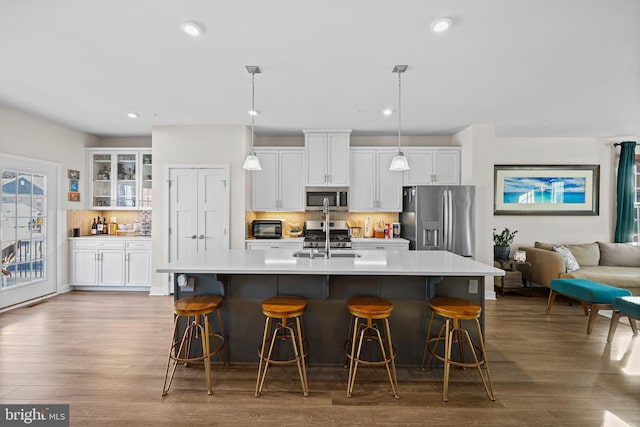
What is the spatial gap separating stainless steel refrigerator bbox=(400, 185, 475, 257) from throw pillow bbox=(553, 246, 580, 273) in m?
1.37

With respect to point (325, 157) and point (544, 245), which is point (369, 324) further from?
point (544, 245)

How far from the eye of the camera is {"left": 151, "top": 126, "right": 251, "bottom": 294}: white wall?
509 centimetres

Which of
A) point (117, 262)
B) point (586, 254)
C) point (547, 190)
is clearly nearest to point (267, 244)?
point (117, 262)

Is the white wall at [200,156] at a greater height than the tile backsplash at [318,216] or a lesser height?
greater

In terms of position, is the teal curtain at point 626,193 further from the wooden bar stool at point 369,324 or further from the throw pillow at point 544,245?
the wooden bar stool at point 369,324

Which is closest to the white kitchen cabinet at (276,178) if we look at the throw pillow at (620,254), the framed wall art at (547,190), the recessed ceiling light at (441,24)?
the recessed ceiling light at (441,24)

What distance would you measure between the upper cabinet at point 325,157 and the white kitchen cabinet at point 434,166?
1.03 metres

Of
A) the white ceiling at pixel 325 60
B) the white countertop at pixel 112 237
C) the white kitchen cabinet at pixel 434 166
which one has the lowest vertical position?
the white countertop at pixel 112 237

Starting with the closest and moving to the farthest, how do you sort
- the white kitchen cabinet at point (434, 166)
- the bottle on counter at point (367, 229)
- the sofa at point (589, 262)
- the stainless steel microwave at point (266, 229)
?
the sofa at point (589, 262) < the stainless steel microwave at point (266, 229) < the white kitchen cabinet at point (434, 166) < the bottle on counter at point (367, 229)

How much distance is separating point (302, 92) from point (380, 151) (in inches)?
84.5

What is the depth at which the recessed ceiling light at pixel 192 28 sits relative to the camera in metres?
2.32

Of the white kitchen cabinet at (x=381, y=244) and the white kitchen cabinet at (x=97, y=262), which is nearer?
the white kitchen cabinet at (x=381, y=244)

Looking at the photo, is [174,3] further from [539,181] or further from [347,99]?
[539,181]

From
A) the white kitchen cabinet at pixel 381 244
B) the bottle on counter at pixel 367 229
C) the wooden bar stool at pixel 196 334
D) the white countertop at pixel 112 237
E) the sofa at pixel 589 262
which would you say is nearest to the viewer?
the wooden bar stool at pixel 196 334
